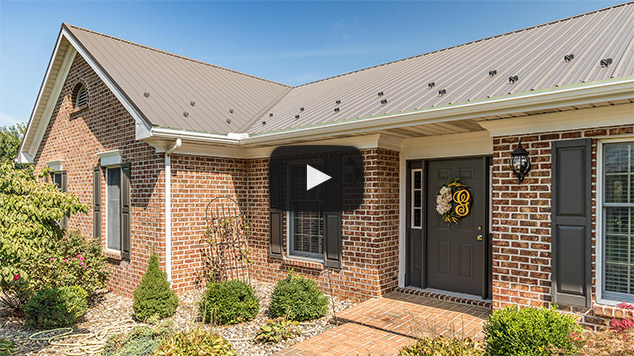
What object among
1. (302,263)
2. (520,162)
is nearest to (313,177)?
(302,263)

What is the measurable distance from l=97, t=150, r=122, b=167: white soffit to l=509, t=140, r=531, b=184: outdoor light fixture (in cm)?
708

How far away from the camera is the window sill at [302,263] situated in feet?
23.5

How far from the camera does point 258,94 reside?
35.1 feet

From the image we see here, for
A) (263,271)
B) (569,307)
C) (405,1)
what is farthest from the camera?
(405,1)

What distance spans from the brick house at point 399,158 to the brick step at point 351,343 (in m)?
1.40

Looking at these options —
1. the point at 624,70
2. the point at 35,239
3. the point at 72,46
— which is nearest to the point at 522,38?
the point at 624,70

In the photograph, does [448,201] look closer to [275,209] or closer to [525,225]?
[525,225]

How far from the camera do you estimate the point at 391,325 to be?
207 inches

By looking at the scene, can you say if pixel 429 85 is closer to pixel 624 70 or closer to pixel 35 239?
pixel 624 70

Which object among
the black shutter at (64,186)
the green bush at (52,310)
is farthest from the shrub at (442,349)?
the black shutter at (64,186)

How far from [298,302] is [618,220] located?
4084 mm

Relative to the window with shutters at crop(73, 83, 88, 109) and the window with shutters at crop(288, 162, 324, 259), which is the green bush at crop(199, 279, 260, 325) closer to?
the window with shutters at crop(288, 162, 324, 259)

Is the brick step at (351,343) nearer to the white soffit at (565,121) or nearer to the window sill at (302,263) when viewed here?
the window sill at (302,263)

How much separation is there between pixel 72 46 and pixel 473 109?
9074 mm
